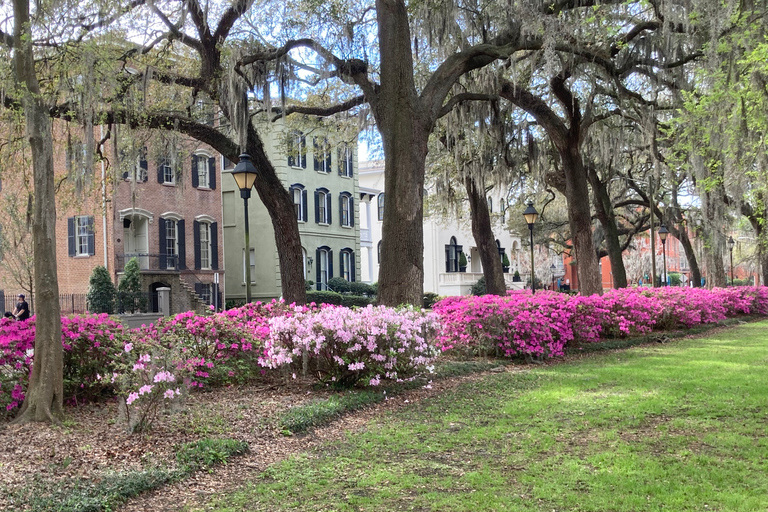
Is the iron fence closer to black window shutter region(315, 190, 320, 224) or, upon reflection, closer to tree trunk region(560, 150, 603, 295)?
black window shutter region(315, 190, 320, 224)

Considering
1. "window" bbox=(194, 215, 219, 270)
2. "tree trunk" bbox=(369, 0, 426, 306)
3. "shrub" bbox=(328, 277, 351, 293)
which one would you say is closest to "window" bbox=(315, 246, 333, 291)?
"shrub" bbox=(328, 277, 351, 293)

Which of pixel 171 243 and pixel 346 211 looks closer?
pixel 171 243

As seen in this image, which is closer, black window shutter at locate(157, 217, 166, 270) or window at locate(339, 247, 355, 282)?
black window shutter at locate(157, 217, 166, 270)

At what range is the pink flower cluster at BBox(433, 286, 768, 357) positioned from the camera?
11.8 meters

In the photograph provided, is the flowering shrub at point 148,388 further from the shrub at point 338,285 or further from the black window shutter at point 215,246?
the shrub at point 338,285

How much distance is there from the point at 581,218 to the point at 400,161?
7.18m

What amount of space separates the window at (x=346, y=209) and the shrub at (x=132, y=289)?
47.2 feet

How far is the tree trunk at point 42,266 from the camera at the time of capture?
6559 millimetres

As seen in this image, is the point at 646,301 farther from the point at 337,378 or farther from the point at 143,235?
the point at 143,235

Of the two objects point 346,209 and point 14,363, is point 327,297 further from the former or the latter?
point 14,363

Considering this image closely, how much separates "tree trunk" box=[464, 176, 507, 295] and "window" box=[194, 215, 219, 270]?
1504 cm

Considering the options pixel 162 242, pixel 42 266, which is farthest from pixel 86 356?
pixel 162 242

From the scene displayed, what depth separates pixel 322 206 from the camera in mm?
36156

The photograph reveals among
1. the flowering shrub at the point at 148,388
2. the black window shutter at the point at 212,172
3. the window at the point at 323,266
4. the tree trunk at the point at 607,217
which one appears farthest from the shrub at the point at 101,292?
the flowering shrub at the point at 148,388
